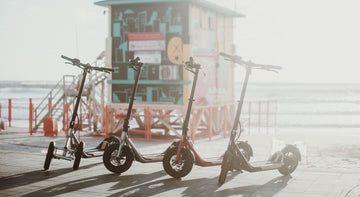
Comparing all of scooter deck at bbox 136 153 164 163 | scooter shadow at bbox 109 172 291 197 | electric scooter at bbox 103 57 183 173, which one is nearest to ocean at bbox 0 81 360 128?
scooter deck at bbox 136 153 164 163

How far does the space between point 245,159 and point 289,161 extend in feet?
3.29

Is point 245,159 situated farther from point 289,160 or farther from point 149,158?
point 149,158

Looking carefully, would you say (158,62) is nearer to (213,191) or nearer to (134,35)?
(134,35)

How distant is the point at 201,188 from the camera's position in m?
7.09

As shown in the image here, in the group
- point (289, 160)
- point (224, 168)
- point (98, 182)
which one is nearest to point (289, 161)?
point (289, 160)

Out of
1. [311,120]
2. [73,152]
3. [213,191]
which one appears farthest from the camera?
[311,120]

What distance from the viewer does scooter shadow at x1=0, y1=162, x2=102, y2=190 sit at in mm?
7277

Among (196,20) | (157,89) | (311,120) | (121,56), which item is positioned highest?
(196,20)

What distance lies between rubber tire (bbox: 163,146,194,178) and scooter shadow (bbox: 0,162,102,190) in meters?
1.77

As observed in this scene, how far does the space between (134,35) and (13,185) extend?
339 inches

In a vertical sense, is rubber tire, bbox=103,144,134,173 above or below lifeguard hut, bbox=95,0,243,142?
below

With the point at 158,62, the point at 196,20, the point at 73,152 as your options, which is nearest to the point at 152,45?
the point at 158,62

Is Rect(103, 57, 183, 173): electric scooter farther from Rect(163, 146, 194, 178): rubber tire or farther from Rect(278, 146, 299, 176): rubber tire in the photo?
Rect(278, 146, 299, 176): rubber tire

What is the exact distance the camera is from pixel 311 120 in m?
25.3
